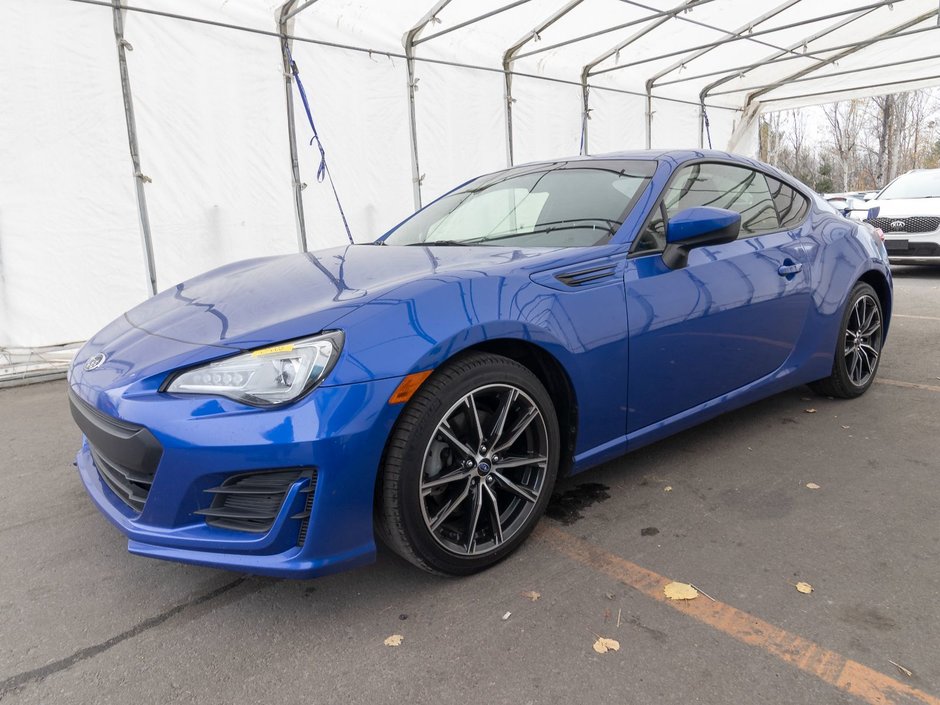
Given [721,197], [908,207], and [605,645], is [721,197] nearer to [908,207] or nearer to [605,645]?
[605,645]

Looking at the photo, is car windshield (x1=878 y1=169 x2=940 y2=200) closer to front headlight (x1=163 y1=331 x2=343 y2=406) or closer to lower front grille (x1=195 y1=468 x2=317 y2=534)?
front headlight (x1=163 y1=331 x2=343 y2=406)

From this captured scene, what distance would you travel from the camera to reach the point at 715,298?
9.54 ft

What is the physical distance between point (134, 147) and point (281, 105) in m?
1.56

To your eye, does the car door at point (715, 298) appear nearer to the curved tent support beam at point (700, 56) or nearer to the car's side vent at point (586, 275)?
the car's side vent at point (586, 275)

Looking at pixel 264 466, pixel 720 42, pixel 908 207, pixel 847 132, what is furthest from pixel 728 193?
pixel 847 132

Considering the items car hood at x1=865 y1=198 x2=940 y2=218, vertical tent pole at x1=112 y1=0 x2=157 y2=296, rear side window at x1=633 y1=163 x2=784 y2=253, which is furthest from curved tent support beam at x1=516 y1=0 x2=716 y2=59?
rear side window at x1=633 y1=163 x2=784 y2=253

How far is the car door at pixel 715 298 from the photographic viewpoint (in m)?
2.68

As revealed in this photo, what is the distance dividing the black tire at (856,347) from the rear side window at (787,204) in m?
0.58

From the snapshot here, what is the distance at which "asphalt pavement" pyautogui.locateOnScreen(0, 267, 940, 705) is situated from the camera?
1.79 meters

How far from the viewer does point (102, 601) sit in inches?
87.9

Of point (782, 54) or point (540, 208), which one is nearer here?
point (540, 208)

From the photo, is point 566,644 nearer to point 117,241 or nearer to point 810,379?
point 810,379

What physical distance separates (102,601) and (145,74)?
5.41 m

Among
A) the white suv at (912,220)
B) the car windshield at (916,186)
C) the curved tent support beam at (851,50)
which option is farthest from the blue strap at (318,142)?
the car windshield at (916,186)
